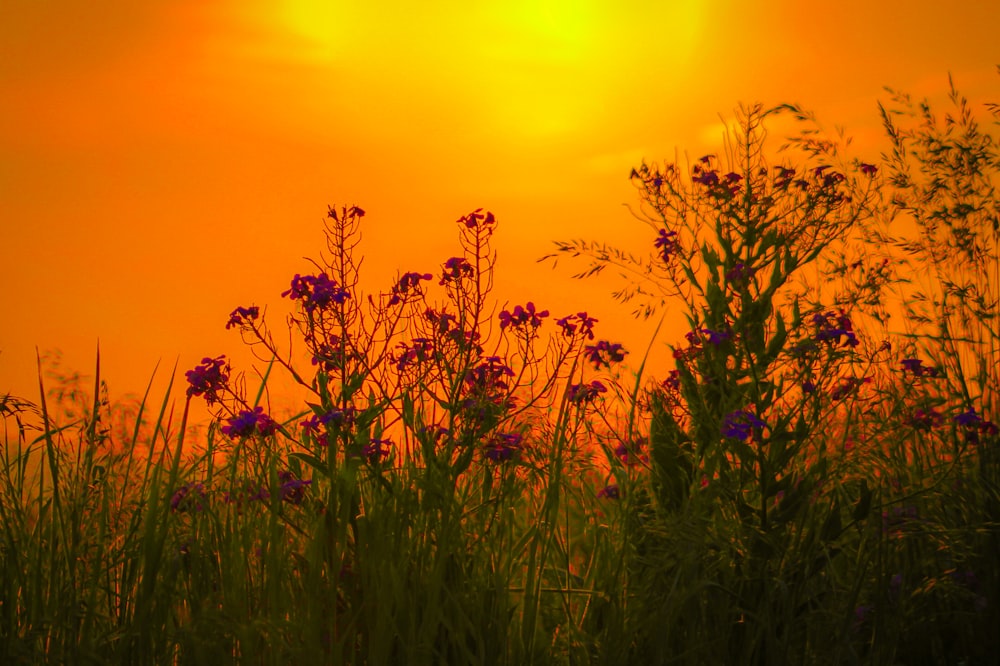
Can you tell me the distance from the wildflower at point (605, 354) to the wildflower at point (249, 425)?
1416mm

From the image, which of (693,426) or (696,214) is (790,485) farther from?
(696,214)

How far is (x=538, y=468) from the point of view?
3.70 meters

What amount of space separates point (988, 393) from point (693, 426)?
161 centimetres

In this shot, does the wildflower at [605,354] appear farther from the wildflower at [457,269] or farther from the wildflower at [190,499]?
the wildflower at [190,499]

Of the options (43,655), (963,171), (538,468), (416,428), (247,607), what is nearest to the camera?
(43,655)

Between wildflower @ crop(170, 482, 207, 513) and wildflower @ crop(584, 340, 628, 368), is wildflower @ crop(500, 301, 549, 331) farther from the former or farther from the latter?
wildflower @ crop(170, 482, 207, 513)

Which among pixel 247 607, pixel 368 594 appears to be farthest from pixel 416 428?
pixel 247 607

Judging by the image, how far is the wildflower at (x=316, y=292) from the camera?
11.4ft

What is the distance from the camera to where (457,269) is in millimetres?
3758

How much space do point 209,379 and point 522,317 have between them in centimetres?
128

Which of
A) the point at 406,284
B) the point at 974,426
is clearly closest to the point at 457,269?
the point at 406,284

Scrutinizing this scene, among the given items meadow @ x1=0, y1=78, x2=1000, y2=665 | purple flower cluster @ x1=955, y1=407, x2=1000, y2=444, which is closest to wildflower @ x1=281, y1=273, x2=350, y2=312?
meadow @ x1=0, y1=78, x2=1000, y2=665

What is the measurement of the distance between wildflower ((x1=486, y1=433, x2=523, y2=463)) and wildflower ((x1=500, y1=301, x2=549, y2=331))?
0.53 metres

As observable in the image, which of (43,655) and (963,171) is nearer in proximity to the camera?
(43,655)
